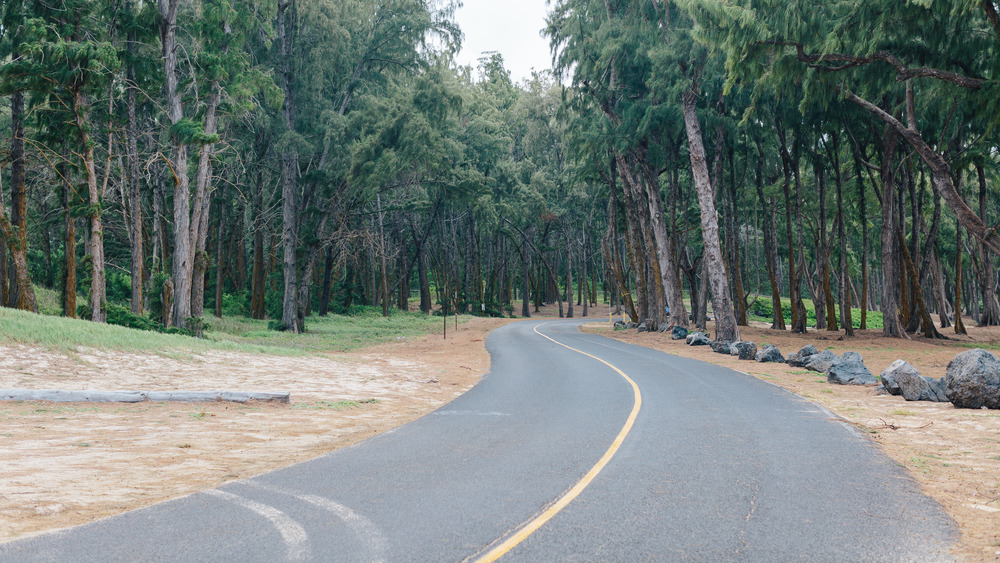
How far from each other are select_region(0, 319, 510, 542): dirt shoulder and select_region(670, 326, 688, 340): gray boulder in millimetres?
14825

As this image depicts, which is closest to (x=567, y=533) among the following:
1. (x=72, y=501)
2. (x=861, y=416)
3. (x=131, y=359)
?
(x=72, y=501)

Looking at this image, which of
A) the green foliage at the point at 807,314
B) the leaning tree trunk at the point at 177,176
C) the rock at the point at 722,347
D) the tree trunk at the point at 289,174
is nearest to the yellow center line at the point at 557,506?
the rock at the point at 722,347

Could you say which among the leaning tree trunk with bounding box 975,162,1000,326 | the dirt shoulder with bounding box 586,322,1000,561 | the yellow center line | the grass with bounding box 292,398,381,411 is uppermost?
the leaning tree trunk with bounding box 975,162,1000,326

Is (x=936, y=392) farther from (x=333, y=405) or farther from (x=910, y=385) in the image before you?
(x=333, y=405)

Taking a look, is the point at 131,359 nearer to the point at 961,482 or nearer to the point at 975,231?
the point at 961,482

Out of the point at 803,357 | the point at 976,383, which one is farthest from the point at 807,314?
the point at 976,383

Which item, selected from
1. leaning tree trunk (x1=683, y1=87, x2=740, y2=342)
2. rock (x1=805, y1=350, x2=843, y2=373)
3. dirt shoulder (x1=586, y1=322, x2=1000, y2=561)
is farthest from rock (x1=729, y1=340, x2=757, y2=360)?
leaning tree trunk (x1=683, y1=87, x2=740, y2=342)

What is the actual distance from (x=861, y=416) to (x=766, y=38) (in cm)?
1084

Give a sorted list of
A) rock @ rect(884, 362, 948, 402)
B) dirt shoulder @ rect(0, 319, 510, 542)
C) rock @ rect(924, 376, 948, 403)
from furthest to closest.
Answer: rock @ rect(884, 362, 948, 402), rock @ rect(924, 376, 948, 403), dirt shoulder @ rect(0, 319, 510, 542)

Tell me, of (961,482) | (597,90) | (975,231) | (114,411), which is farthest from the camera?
(597,90)

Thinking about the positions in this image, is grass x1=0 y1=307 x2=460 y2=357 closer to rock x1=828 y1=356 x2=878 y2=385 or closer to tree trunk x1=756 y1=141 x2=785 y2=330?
rock x1=828 y1=356 x2=878 y2=385

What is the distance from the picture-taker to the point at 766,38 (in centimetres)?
1702

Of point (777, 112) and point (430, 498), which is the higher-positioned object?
point (777, 112)

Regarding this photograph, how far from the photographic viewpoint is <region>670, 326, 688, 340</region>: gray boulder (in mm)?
29781
